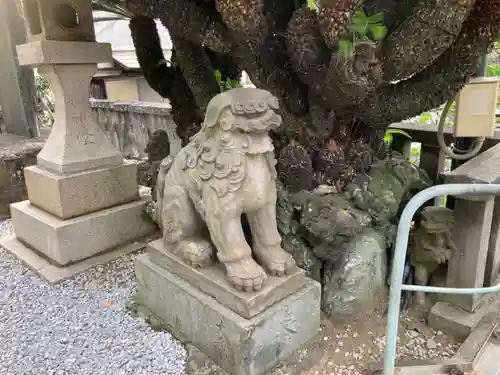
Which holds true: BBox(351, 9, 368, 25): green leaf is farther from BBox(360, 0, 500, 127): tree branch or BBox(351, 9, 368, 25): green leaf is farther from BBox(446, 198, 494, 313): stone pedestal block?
BBox(446, 198, 494, 313): stone pedestal block

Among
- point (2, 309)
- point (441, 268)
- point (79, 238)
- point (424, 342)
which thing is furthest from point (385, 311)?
point (2, 309)

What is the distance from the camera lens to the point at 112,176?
2.93 meters

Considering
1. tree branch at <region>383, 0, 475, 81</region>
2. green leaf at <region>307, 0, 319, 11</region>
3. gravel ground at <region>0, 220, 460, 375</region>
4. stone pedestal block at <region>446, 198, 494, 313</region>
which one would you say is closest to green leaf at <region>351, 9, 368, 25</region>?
tree branch at <region>383, 0, 475, 81</region>

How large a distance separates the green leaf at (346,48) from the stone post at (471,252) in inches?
33.0

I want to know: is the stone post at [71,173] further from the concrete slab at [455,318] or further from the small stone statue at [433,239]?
the concrete slab at [455,318]

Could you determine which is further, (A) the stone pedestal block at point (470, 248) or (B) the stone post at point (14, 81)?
(B) the stone post at point (14, 81)

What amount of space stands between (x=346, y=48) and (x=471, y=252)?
4.12ft

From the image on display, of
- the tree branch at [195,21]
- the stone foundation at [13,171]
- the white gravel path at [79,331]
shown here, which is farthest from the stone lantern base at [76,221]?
the tree branch at [195,21]

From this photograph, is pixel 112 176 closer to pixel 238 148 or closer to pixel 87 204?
pixel 87 204

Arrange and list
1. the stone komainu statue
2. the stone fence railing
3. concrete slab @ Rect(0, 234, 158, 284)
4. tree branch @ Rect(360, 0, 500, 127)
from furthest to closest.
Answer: the stone fence railing
concrete slab @ Rect(0, 234, 158, 284)
tree branch @ Rect(360, 0, 500, 127)
the stone komainu statue

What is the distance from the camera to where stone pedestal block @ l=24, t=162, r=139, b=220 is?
2719 mm

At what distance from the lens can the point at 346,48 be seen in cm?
174

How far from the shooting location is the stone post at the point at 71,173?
269 cm

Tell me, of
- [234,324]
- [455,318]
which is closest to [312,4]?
[234,324]
